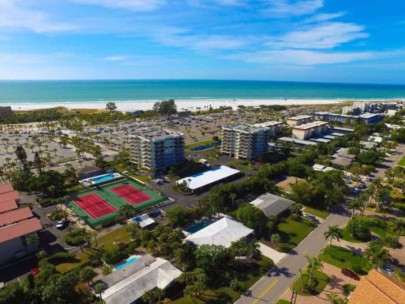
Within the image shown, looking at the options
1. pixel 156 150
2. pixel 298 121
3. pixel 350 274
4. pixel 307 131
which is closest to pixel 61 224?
pixel 156 150

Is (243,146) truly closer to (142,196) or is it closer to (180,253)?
(142,196)

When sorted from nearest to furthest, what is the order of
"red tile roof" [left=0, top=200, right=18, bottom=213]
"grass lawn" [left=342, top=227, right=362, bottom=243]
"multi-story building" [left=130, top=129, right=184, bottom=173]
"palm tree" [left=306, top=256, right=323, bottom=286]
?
1. "palm tree" [left=306, top=256, right=323, bottom=286]
2. "grass lawn" [left=342, top=227, right=362, bottom=243]
3. "red tile roof" [left=0, top=200, right=18, bottom=213]
4. "multi-story building" [left=130, top=129, right=184, bottom=173]

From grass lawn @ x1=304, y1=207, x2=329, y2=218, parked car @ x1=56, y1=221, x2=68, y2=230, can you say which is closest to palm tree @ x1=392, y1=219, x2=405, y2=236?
grass lawn @ x1=304, y1=207, x2=329, y2=218

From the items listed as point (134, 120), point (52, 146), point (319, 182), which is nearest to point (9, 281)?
point (319, 182)

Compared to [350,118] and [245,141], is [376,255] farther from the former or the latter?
[350,118]

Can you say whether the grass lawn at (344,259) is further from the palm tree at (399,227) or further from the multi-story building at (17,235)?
the multi-story building at (17,235)

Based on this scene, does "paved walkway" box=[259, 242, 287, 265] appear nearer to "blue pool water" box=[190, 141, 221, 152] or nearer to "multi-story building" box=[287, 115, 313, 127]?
"blue pool water" box=[190, 141, 221, 152]
